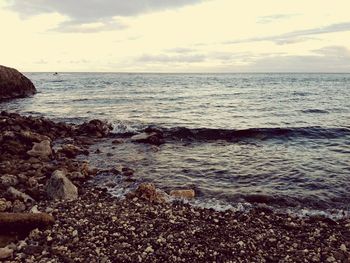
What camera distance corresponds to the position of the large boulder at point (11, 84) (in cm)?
4762

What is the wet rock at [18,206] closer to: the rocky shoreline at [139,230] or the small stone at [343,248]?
the rocky shoreline at [139,230]

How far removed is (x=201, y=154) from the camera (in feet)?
65.0

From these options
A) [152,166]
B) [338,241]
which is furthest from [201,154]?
[338,241]

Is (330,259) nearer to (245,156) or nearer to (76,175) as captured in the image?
(76,175)

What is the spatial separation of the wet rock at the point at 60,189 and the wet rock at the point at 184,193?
11.4 ft

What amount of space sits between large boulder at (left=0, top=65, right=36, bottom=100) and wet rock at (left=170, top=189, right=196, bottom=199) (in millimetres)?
41655

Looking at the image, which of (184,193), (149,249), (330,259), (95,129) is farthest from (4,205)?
(95,129)

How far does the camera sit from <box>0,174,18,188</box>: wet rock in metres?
13.0

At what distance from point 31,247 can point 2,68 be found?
44.9 meters

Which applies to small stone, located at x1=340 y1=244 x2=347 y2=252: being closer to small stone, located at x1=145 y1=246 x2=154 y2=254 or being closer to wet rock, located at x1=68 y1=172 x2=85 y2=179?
small stone, located at x1=145 y1=246 x2=154 y2=254

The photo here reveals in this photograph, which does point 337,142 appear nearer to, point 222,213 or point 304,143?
point 304,143

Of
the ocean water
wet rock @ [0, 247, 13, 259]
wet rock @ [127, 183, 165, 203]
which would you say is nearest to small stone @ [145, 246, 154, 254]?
wet rock @ [0, 247, 13, 259]

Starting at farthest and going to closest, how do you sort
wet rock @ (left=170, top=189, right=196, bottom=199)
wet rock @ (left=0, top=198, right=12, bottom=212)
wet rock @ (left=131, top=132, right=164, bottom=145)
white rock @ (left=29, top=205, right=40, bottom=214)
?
wet rock @ (left=131, top=132, right=164, bottom=145)
wet rock @ (left=170, top=189, right=196, bottom=199)
white rock @ (left=29, top=205, right=40, bottom=214)
wet rock @ (left=0, top=198, right=12, bottom=212)

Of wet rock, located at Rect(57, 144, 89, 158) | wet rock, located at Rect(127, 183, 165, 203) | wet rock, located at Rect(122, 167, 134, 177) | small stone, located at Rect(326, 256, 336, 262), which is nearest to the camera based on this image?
small stone, located at Rect(326, 256, 336, 262)
